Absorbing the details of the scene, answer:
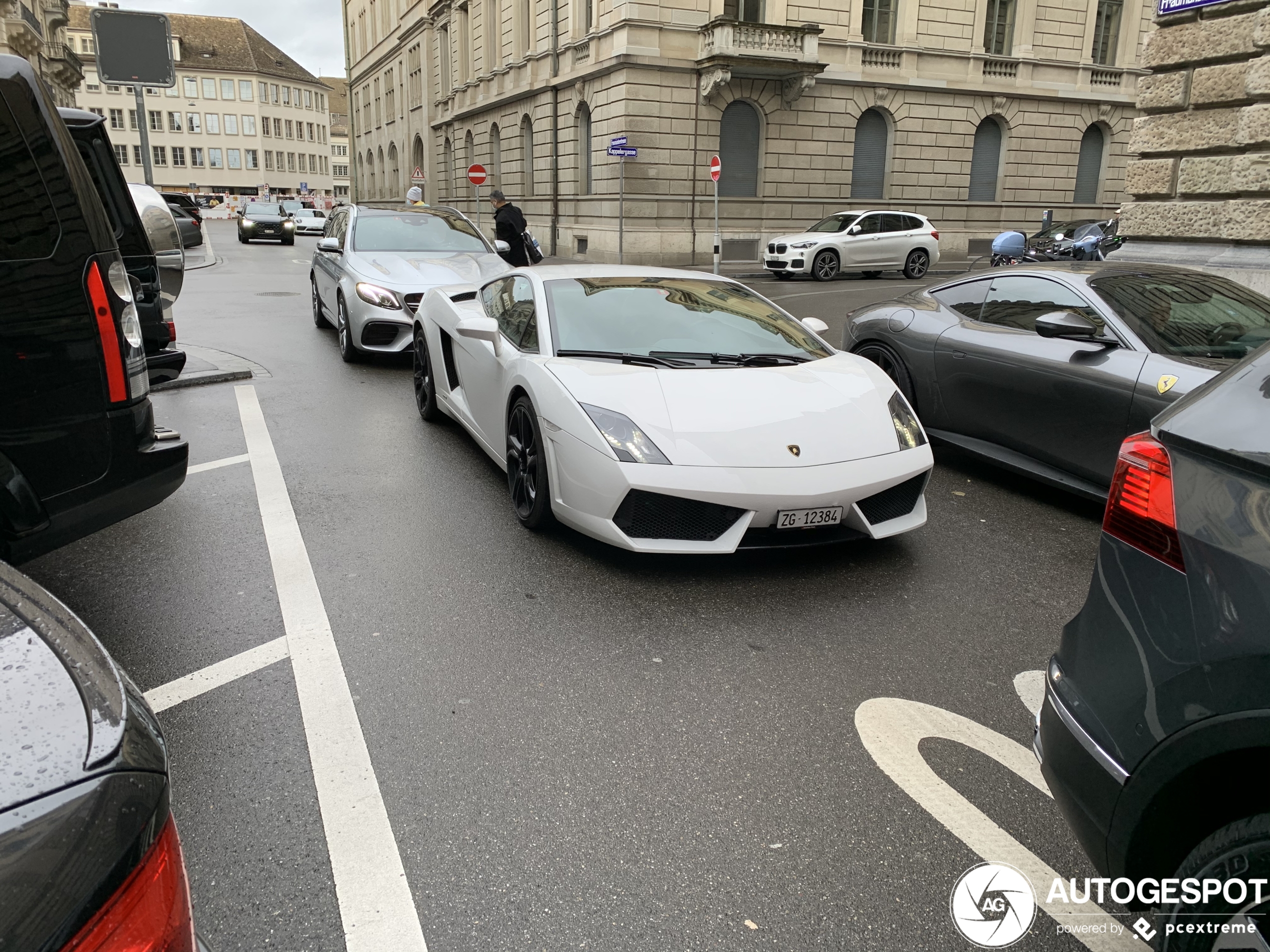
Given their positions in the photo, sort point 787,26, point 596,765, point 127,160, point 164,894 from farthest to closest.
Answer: point 127,160
point 787,26
point 596,765
point 164,894

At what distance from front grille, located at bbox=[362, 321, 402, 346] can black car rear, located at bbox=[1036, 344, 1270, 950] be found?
346 inches

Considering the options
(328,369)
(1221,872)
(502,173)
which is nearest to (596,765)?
(1221,872)

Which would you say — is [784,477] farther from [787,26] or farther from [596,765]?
[787,26]

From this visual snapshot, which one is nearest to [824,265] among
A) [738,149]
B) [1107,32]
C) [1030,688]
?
[738,149]

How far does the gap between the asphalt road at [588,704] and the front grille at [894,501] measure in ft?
0.88

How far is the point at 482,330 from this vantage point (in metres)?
5.91

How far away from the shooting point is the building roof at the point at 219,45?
106750 mm

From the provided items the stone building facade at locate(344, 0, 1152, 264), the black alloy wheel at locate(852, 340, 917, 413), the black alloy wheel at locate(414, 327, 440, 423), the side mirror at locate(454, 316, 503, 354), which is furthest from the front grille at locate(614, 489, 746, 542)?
the stone building facade at locate(344, 0, 1152, 264)

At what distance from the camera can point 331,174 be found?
121m

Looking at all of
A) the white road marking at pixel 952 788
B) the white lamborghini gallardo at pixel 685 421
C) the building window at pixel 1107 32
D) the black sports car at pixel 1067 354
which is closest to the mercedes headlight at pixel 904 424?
the white lamborghini gallardo at pixel 685 421

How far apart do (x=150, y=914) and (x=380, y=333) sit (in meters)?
9.38

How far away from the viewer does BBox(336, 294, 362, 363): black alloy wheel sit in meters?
10.3

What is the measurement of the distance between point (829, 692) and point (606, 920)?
141cm

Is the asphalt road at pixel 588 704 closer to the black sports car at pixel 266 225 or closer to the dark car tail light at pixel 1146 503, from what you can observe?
the dark car tail light at pixel 1146 503
